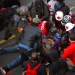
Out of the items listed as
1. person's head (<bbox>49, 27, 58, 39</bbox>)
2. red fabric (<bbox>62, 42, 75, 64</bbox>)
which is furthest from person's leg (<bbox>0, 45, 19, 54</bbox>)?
red fabric (<bbox>62, 42, 75, 64</bbox>)

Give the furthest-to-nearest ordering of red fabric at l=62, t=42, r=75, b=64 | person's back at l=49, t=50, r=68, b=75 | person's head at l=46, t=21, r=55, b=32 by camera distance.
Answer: person's head at l=46, t=21, r=55, b=32
red fabric at l=62, t=42, r=75, b=64
person's back at l=49, t=50, r=68, b=75

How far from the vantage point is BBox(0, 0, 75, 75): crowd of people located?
5.96 meters

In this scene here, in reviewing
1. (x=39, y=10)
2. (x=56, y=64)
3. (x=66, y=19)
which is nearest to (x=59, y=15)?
(x=66, y=19)

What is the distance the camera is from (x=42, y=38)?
7.20 metres

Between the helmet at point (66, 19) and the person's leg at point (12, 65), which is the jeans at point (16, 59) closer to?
the person's leg at point (12, 65)

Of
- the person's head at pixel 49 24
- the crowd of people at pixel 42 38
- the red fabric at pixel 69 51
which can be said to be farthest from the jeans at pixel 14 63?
the red fabric at pixel 69 51

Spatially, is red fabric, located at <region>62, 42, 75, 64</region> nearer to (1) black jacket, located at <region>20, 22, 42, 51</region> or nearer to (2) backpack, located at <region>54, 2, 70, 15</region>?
(1) black jacket, located at <region>20, 22, 42, 51</region>

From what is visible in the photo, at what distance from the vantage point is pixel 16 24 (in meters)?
7.99

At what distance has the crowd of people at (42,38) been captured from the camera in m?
5.96

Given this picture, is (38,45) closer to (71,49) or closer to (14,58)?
(71,49)

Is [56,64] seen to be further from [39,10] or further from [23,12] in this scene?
[39,10]

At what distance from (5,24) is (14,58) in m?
2.08

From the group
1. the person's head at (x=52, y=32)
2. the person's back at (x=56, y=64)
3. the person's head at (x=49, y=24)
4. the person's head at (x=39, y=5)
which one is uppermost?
the person's head at (x=39, y=5)

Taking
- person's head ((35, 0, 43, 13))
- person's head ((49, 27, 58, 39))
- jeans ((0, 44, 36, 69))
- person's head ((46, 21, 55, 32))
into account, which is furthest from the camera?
person's head ((35, 0, 43, 13))
